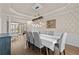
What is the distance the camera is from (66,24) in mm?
1783

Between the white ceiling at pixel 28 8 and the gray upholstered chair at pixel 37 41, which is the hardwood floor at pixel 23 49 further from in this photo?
the white ceiling at pixel 28 8

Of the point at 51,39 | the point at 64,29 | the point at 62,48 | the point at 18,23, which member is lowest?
the point at 62,48

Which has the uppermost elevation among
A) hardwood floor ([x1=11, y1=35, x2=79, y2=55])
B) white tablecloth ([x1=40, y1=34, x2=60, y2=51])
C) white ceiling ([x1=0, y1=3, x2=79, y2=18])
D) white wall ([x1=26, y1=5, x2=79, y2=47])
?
white ceiling ([x1=0, y1=3, x2=79, y2=18])

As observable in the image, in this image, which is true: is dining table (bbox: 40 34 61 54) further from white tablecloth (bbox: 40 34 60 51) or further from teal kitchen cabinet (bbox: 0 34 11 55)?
teal kitchen cabinet (bbox: 0 34 11 55)

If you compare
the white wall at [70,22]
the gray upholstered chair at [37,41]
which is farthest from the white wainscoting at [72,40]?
the gray upholstered chair at [37,41]

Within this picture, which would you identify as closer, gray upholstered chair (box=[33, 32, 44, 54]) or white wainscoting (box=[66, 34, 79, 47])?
white wainscoting (box=[66, 34, 79, 47])

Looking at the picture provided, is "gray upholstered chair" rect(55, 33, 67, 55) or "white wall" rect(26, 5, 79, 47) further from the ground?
"white wall" rect(26, 5, 79, 47)

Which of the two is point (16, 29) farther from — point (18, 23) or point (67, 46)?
point (67, 46)

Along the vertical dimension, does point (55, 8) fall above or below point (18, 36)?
above

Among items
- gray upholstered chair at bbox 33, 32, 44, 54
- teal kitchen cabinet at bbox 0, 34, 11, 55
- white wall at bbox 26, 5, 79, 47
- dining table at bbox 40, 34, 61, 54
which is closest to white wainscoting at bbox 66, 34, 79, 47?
white wall at bbox 26, 5, 79, 47

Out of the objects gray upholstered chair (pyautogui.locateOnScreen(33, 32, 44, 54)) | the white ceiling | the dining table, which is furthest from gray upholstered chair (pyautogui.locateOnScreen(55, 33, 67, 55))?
the white ceiling

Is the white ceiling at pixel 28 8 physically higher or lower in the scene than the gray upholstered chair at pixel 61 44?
higher

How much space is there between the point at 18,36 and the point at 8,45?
0.23 metres
